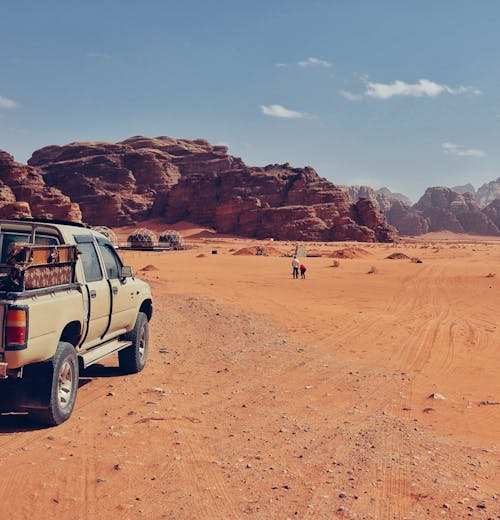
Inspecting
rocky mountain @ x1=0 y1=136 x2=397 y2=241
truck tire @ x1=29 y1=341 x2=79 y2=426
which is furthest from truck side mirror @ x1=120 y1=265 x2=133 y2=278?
rocky mountain @ x1=0 y1=136 x2=397 y2=241

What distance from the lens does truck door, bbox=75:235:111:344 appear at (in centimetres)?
758

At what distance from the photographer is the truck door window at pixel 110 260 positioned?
890cm

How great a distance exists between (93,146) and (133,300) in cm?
15243

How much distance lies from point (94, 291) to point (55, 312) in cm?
127

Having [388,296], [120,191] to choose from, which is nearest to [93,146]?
[120,191]

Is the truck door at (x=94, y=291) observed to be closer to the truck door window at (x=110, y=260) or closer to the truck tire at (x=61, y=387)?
the truck door window at (x=110, y=260)

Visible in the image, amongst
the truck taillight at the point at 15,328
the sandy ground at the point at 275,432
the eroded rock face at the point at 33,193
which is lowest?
the sandy ground at the point at 275,432

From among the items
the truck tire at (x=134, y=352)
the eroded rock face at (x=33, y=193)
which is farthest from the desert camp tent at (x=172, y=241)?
the truck tire at (x=134, y=352)

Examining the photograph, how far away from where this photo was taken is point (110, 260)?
915 centimetres

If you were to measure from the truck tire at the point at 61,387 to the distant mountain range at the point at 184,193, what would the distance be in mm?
60465

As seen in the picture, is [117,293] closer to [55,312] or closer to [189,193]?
[55,312]

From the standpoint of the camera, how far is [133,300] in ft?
30.8

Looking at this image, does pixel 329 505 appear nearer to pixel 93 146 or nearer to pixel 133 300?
pixel 133 300

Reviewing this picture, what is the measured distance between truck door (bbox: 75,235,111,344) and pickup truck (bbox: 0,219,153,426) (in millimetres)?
15
